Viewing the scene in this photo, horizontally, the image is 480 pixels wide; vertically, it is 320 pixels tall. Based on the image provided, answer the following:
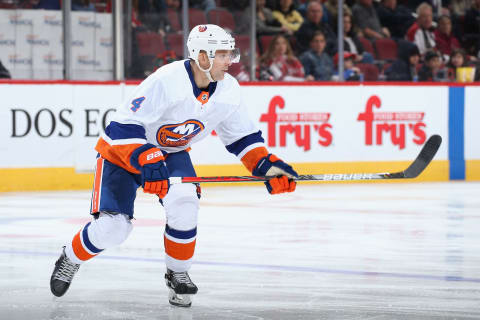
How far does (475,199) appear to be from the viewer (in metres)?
8.58

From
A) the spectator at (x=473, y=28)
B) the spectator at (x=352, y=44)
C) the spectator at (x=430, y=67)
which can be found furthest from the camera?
the spectator at (x=473, y=28)

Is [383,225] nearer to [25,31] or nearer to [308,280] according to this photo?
[308,280]

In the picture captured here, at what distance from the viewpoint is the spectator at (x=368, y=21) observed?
11.5 meters

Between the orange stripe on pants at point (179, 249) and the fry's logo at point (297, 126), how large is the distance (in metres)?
6.10

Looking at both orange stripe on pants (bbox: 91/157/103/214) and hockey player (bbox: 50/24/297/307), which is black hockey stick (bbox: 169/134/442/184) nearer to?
hockey player (bbox: 50/24/297/307)

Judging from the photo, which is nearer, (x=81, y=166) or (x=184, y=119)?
(x=184, y=119)

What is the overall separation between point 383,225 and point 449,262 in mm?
1668

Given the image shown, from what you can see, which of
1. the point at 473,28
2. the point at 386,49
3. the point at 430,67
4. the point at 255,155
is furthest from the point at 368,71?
the point at 255,155

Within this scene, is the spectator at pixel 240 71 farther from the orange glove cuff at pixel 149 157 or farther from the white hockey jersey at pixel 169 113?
the orange glove cuff at pixel 149 157

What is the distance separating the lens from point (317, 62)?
10.6m

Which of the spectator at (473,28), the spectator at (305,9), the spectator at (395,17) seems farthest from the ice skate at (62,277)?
the spectator at (473,28)

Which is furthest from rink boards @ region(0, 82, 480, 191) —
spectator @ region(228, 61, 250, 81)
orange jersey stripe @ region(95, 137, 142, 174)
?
orange jersey stripe @ region(95, 137, 142, 174)

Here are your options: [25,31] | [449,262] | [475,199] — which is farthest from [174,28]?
[449,262]

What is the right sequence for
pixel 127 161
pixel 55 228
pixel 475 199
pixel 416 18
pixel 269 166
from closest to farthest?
pixel 127 161 → pixel 269 166 → pixel 55 228 → pixel 475 199 → pixel 416 18
